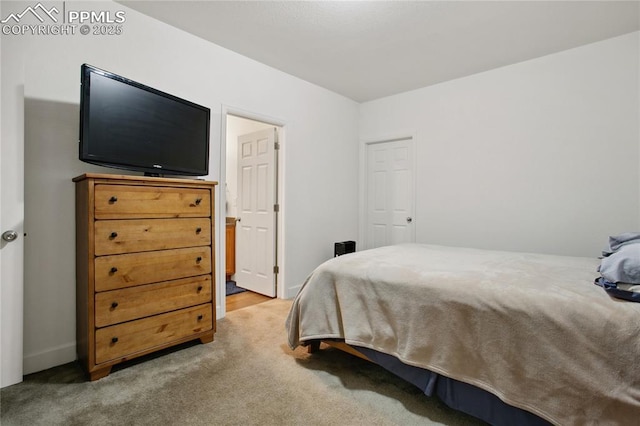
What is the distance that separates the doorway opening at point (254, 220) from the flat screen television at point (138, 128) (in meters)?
0.82

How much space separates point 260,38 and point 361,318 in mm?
2522

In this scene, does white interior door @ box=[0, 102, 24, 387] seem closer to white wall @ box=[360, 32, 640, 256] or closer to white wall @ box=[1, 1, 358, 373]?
white wall @ box=[1, 1, 358, 373]

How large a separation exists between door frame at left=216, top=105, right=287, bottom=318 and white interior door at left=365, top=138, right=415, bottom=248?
1.48m

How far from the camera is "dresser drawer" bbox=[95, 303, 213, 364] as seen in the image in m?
1.85

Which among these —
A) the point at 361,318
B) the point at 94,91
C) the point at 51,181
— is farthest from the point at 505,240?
the point at 51,181

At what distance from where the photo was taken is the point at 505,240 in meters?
3.34

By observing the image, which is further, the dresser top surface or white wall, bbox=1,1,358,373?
white wall, bbox=1,1,358,373

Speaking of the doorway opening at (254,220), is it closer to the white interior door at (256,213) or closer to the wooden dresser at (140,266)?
the white interior door at (256,213)

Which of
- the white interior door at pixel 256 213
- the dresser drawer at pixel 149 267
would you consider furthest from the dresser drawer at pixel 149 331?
the white interior door at pixel 256 213

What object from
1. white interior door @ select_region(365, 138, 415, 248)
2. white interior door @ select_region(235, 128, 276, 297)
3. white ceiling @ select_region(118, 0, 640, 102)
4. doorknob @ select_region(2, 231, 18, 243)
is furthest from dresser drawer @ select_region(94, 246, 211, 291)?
white interior door @ select_region(365, 138, 415, 248)

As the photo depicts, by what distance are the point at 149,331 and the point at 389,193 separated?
3.26 metres

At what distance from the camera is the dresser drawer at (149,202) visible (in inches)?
73.0

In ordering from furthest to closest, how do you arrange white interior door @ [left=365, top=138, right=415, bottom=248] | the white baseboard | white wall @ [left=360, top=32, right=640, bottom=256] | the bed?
white interior door @ [left=365, top=138, right=415, bottom=248] → white wall @ [left=360, top=32, right=640, bottom=256] → the white baseboard → the bed

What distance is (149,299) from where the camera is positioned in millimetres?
2035
